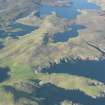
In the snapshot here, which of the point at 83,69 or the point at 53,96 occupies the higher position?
the point at 53,96

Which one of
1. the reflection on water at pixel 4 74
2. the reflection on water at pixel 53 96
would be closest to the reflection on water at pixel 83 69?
the reflection on water at pixel 4 74

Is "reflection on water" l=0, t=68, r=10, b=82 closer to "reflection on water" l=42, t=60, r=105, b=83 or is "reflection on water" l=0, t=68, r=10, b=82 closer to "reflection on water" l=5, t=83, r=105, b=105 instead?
"reflection on water" l=5, t=83, r=105, b=105

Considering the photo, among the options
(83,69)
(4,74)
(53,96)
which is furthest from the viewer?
(83,69)

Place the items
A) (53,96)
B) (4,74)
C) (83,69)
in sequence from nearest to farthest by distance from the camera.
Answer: (53,96) → (4,74) → (83,69)

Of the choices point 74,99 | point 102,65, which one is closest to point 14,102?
point 74,99

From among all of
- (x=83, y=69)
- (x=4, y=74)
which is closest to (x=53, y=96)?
(x=4, y=74)

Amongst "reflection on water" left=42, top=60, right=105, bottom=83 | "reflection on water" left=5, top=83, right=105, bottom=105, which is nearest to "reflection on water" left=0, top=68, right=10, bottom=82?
"reflection on water" left=5, top=83, right=105, bottom=105

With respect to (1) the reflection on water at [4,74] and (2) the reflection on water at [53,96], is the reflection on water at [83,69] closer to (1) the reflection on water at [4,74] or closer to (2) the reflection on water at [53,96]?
(1) the reflection on water at [4,74]

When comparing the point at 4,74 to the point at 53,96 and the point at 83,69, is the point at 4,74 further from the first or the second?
the point at 83,69
